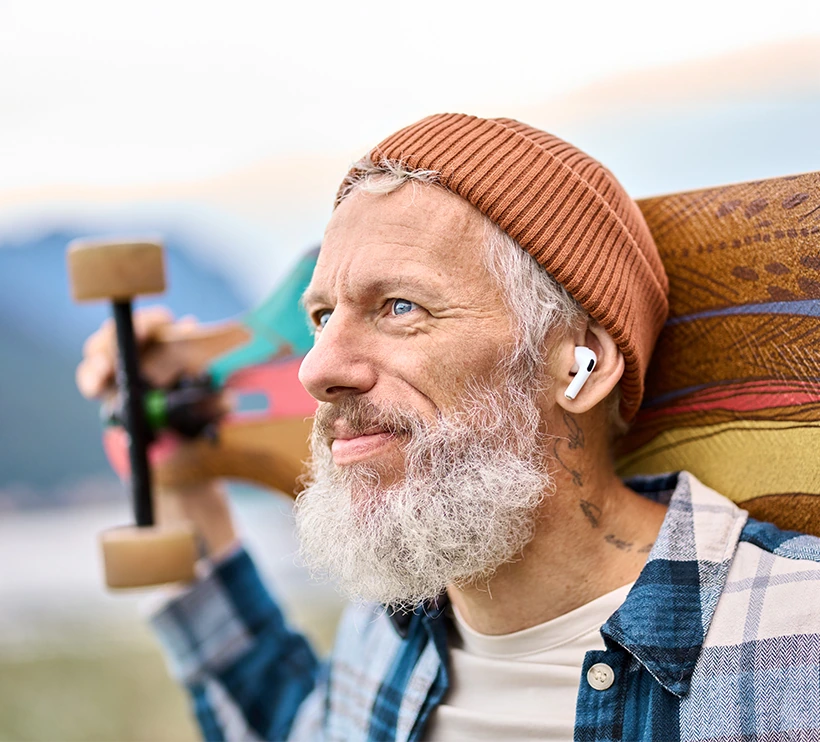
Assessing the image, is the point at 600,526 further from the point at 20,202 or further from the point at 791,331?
the point at 20,202

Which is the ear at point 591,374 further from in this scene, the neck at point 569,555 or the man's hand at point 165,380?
the man's hand at point 165,380

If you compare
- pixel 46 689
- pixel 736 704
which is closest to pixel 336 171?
pixel 736 704

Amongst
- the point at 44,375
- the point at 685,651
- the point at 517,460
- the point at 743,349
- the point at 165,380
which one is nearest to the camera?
the point at 685,651

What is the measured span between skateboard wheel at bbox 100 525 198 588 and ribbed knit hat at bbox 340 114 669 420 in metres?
0.74

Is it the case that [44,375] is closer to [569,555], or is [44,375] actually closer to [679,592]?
[569,555]

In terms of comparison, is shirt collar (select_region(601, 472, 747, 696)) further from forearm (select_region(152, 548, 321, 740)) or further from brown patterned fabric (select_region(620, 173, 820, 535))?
forearm (select_region(152, 548, 321, 740))

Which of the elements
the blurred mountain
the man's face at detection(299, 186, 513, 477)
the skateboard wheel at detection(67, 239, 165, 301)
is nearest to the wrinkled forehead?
the man's face at detection(299, 186, 513, 477)

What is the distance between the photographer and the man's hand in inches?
63.6

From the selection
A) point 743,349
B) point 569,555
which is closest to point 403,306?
point 569,555

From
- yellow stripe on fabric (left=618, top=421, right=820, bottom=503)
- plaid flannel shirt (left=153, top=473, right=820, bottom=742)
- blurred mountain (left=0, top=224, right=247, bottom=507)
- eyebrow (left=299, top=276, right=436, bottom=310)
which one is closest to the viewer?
plaid flannel shirt (left=153, top=473, right=820, bottom=742)

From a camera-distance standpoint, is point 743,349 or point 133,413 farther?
point 133,413

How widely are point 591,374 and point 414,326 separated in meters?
0.24

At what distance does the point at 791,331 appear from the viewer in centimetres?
110

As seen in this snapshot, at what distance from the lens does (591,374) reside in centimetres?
106
